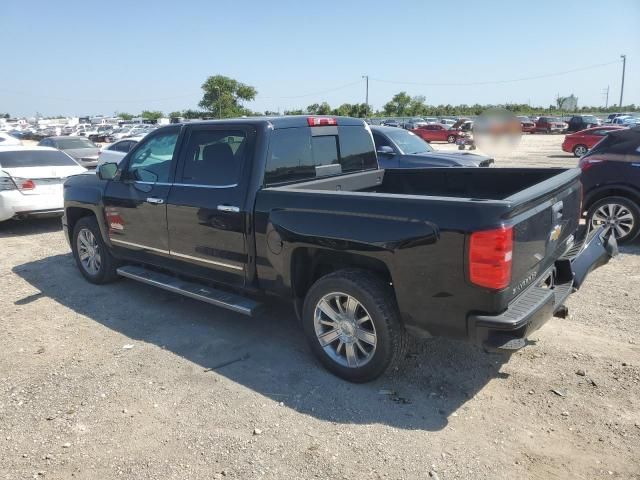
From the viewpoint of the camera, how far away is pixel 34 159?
9727 millimetres

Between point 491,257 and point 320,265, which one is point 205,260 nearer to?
point 320,265

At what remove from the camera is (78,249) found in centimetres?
621

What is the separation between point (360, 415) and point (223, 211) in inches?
77.1

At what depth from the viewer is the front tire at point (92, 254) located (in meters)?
5.84

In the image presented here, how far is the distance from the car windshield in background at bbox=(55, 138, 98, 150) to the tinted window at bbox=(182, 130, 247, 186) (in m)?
13.6

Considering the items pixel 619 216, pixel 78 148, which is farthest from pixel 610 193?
pixel 78 148

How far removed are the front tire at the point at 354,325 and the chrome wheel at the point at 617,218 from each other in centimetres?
488

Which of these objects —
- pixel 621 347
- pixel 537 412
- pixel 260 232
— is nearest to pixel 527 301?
pixel 537 412

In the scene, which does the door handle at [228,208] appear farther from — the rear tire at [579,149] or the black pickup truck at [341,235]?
the rear tire at [579,149]

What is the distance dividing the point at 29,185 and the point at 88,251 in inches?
150

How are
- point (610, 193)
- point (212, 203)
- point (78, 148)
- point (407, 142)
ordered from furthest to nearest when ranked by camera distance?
point (78, 148)
point (407, 142)
point (610, 193)
point (212, 203)

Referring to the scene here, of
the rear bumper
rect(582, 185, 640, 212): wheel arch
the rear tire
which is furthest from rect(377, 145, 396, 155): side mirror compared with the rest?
the rear tire

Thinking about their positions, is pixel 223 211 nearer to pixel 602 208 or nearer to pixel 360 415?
pixel 360 415

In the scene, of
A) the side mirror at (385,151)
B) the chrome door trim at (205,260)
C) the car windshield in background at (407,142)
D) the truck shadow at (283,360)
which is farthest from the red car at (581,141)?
the chrome door trim at (205,260)
